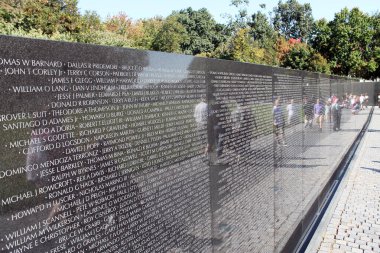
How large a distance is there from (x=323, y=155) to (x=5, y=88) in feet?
27.0

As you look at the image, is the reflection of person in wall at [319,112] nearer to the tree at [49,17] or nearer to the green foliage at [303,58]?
the tree at [49,17]

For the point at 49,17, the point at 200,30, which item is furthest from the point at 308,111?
the point at 200,30

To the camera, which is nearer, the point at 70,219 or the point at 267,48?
the point at 70,219

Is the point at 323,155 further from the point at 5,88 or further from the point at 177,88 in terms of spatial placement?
the point at 5,88

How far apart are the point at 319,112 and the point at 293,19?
326ft

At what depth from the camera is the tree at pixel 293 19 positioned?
101 metres

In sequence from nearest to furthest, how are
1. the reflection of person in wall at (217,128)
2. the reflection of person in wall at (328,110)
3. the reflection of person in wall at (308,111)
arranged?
1. the reflection of person in wall at (217,128)
2. the reflection of person in wall at (308,111)
3. the reflection of person in wall at (328,110)

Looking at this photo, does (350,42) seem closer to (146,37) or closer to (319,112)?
(146,37)

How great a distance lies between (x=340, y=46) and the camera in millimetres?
57312

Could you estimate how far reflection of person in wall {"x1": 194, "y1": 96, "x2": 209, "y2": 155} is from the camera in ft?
10.5

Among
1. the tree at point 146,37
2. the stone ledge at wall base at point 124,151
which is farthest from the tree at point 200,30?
the stone ledge at wall base at point 124,151

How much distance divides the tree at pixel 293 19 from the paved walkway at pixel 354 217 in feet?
310

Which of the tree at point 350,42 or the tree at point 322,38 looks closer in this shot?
the tree at point 350,42

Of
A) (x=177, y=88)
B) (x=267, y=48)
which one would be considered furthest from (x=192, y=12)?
(x=177, y=88)
